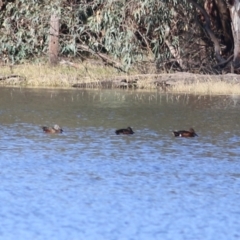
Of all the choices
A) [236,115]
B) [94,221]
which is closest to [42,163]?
[94,221]

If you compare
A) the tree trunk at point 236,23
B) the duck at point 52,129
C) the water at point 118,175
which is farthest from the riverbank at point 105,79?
the duck at point 52,129

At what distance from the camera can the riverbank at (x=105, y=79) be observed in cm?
1927

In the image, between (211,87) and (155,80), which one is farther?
(155,80)

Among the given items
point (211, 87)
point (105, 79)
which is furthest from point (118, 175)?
point (105, 79)

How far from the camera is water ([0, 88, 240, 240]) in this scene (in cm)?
665

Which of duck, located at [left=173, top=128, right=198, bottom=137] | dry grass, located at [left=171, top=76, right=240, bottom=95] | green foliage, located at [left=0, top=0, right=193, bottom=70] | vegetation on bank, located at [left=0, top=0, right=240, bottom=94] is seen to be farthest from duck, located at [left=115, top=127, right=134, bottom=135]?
green foliage, located at [left=0, top=0, right=193, bottom=70]

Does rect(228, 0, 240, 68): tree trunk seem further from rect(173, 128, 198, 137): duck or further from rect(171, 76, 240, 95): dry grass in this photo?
rect(173, 128, 198, 137): duck

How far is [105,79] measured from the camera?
68.8 ft

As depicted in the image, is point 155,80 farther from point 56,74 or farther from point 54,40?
point 54,40

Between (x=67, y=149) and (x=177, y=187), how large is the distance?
254cm

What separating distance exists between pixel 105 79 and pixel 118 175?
1241 centimetres

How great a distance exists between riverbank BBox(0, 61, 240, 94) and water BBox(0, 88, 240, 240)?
13.8 ft

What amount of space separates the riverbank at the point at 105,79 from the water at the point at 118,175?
420cm

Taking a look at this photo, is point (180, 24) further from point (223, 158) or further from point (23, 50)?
point (223, 158)
